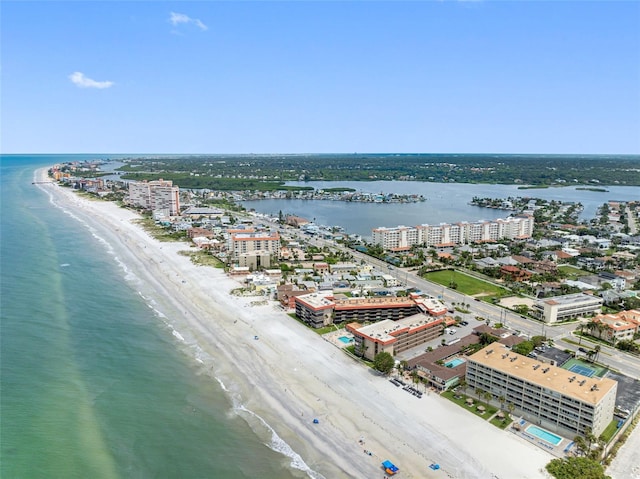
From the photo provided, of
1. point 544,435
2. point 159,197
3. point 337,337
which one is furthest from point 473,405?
point 159,197

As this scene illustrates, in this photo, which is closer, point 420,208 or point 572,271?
point 572,271

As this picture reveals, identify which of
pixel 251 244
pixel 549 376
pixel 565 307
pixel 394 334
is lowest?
pixel 565 307

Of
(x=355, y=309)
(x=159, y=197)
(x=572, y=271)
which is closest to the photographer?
(x=355, y=309)

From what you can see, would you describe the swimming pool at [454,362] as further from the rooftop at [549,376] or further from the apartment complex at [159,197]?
the apartment complex at [159,197]

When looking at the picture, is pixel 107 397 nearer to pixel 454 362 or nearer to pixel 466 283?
pixel 454 362

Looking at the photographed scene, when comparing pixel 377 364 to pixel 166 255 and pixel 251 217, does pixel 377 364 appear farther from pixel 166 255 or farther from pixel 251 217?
pixel 251 217
